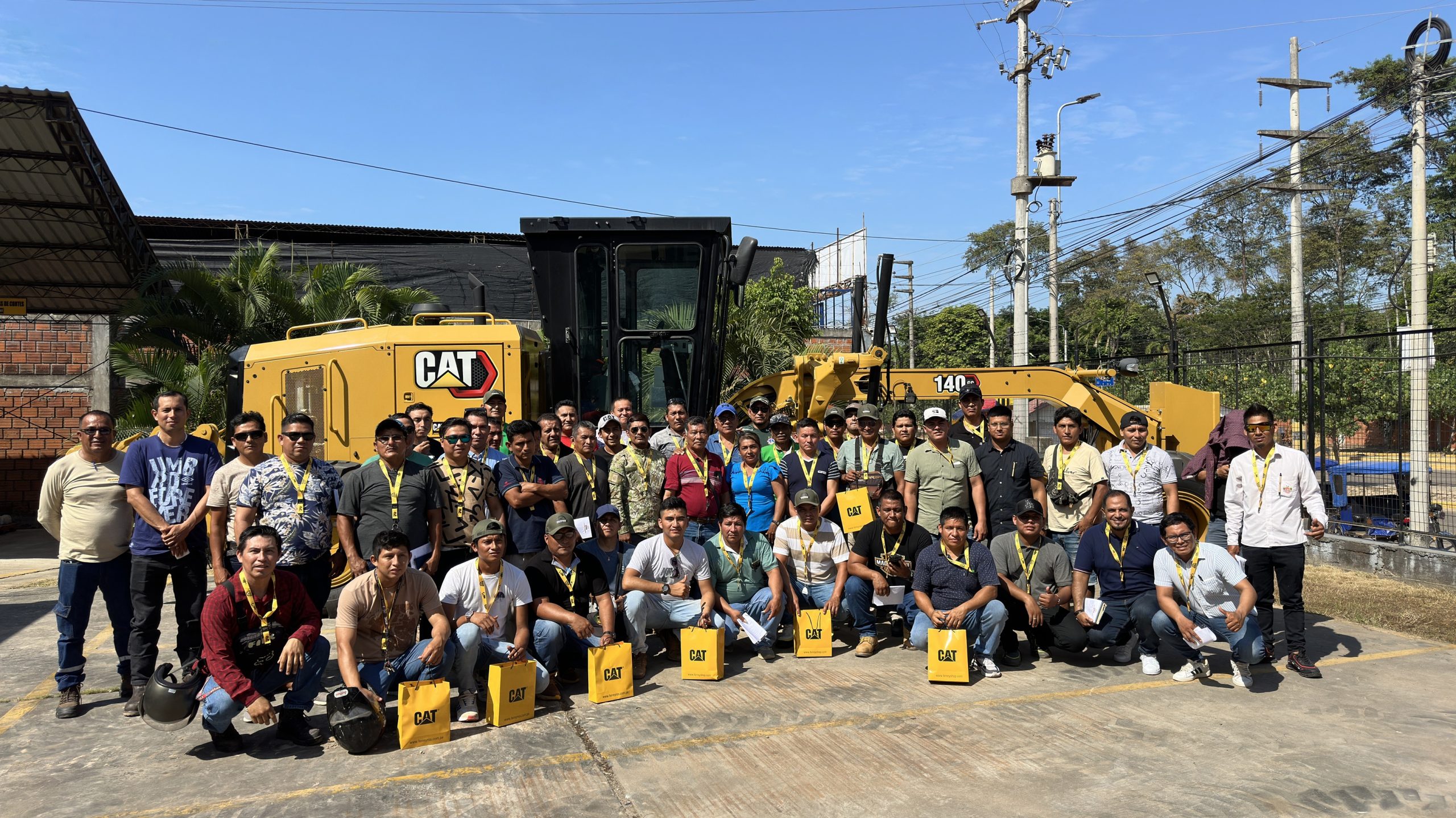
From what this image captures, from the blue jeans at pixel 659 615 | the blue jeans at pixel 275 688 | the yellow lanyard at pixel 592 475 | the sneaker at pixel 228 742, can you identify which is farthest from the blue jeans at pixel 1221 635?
the sneaker at pixel 228 742

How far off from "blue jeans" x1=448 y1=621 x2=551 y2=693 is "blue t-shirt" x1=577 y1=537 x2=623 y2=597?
3.72ft

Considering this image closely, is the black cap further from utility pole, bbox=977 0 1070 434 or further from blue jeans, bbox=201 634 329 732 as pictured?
utility pole, bbox=977 0 1070 434

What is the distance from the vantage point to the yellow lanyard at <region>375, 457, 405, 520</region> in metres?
6.18

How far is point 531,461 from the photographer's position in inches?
276

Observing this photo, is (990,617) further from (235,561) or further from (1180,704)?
(235,561)

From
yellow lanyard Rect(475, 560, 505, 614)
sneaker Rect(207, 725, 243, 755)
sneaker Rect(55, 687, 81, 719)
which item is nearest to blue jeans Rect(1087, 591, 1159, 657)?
yellow lanyard Rect(475, 560, 505, 614)

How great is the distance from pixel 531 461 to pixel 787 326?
15.7 metres

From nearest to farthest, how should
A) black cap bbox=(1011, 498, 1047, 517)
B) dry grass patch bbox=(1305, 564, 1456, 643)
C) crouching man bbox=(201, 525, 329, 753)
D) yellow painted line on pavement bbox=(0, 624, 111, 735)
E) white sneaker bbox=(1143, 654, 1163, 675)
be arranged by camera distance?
1. crouching man bbox=(201, 525, 329, 753)
2. yellow painted line on pavement bbox=(0, 624, 111, 735)
3. white sneaker bbox=(1143, 654, 1163, 675)
4. black cap bbox=(1011, 498, 1047, 517)
5. dry grass patch bbox=(1305, 564, 1456, 643)

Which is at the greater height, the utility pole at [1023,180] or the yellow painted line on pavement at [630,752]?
the utility pole at [1023,180]

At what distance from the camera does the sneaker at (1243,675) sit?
630 cm

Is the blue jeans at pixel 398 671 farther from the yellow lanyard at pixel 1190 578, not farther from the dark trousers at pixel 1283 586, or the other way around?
the dark trousers at pixel 1283 586

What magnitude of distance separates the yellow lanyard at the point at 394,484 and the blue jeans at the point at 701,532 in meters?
2.13

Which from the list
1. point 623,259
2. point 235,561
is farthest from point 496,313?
point 235,561

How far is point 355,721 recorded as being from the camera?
16.8ft
